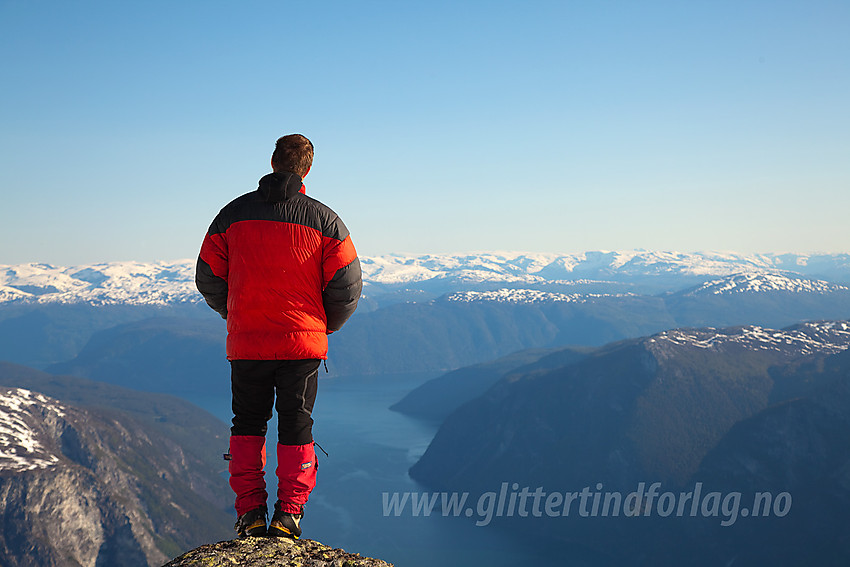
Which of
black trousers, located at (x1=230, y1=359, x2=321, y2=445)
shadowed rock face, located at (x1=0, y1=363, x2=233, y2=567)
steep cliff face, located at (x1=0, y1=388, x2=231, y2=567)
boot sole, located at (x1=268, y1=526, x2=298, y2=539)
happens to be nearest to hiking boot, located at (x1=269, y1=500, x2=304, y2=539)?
boot sole, located at (x1=268, y1=526, x2=298, y2=539)

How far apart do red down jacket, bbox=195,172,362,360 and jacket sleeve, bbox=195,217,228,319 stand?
1.2 inches

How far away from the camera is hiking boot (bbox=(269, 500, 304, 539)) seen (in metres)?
6.82

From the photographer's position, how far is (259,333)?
6.68 metres

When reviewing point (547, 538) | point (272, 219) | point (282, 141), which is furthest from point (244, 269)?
point (547, 538)

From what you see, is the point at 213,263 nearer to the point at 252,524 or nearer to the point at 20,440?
the point at 252,524

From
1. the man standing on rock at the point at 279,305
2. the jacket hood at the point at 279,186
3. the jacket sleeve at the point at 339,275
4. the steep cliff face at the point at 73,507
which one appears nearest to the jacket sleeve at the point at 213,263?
the man standing on rock at the point at 279,305

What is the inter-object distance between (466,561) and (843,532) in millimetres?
94079

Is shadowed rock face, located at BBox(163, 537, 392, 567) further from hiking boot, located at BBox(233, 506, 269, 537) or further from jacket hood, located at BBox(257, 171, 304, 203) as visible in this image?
jacket hood, located at BBox(257, 171, 304, 203)

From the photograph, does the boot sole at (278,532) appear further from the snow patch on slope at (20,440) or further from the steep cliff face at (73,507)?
the snow patch on slope at (20,440)

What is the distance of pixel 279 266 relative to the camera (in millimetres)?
6652

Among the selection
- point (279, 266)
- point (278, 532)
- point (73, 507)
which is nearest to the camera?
point (279, 266)

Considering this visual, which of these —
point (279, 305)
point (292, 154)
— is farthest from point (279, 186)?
point (279, 305)

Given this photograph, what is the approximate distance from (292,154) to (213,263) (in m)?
1.56

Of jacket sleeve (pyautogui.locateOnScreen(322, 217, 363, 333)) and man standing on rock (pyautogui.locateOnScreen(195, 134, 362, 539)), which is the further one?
jacket sleeve (pyautogui.locateOnScreen(322, 217, 363, 333))
